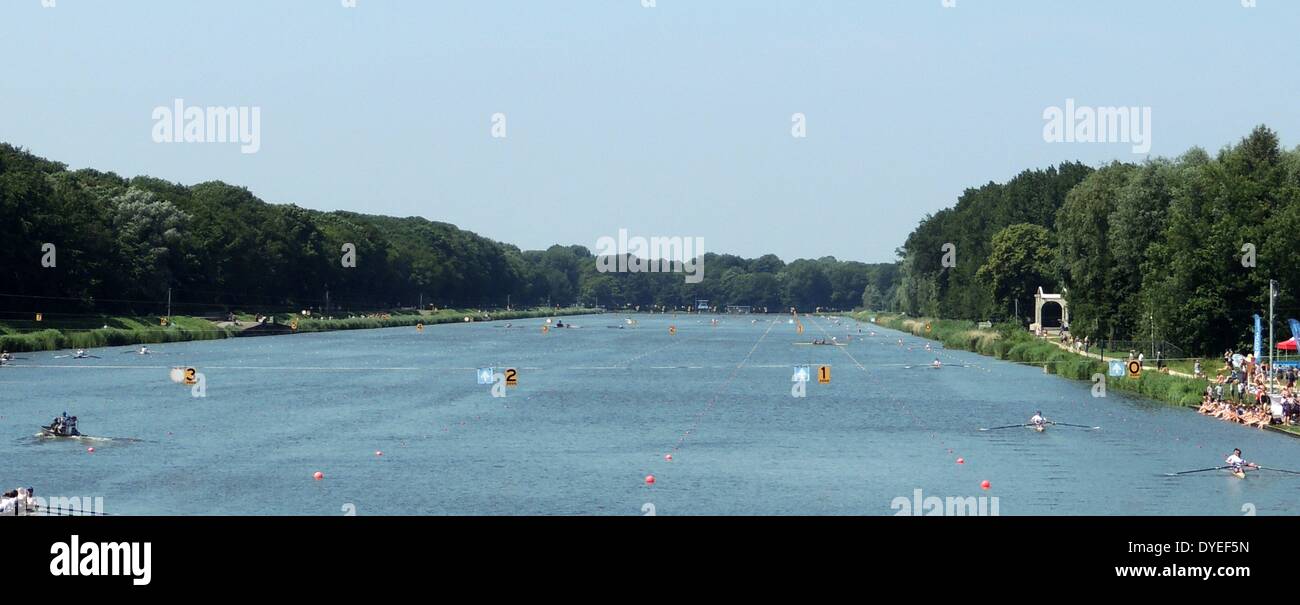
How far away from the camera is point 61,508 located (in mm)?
42156

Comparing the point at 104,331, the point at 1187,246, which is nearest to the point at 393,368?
the point at 104,331

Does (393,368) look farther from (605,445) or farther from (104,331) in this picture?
(605,445)

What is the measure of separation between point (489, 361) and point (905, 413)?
61.1 m

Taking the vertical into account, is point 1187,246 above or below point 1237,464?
above

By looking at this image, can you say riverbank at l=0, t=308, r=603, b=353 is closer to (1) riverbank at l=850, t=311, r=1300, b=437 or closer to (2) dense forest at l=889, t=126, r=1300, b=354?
(1) riverbank at l=850, t=311, r=1300, b=437

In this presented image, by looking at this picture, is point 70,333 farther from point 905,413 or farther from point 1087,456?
point 1087,456

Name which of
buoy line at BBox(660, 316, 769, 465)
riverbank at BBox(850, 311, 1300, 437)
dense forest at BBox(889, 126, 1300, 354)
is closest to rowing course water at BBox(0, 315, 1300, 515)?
buoy line at BBox(660, 316, 769, 465)

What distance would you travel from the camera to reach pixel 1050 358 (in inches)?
4727

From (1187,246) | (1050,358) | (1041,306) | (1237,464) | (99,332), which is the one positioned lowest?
(1237,464)

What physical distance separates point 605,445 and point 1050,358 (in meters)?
67.0

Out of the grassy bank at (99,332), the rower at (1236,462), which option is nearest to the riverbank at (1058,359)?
the rower at (1236,462)

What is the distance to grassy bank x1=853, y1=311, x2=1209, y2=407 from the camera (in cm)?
7994
